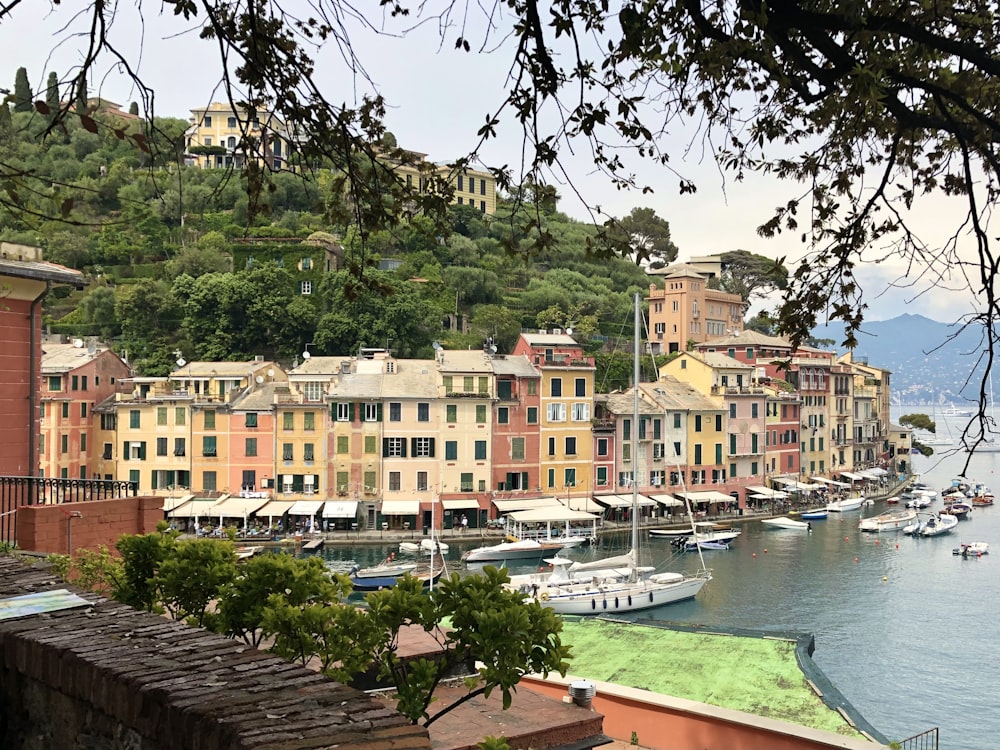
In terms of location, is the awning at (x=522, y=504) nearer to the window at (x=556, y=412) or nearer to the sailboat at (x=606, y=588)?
the window at (x=556, y=412)

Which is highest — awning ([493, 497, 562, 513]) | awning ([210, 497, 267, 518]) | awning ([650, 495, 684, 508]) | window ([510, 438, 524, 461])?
window ([510, 438, 524, 461])

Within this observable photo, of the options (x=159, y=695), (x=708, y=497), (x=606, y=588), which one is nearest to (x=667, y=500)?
(x=708, y=497)

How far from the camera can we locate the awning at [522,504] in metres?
39.9

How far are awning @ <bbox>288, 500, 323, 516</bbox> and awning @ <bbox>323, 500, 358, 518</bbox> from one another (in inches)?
13.9

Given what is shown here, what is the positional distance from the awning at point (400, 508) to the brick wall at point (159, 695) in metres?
34.3

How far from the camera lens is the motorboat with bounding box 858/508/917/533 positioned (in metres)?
44.1

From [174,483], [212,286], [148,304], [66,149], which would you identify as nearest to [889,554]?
[174,483]

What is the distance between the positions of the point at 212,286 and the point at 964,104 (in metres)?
49.5

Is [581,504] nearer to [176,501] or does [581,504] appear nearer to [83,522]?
[176,501]

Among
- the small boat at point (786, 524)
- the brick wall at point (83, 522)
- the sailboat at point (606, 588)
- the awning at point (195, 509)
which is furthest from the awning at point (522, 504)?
the brick wall at point (83, 522)

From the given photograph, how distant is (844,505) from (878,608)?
859 inches

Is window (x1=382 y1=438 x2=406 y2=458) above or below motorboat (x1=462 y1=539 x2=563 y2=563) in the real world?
above

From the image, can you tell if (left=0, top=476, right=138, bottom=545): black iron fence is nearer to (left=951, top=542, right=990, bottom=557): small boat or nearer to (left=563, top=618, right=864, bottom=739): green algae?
(left=563, top=618, right=864, bottom=739): green algae

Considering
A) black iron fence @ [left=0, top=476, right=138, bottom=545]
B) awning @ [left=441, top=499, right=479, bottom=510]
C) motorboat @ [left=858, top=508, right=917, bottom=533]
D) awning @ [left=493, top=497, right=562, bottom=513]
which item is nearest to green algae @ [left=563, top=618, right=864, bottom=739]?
black iron fence @ [left=0, top=476, right=138, bottom=545]
